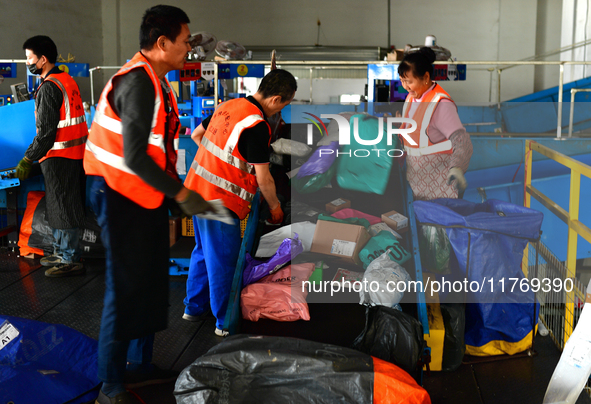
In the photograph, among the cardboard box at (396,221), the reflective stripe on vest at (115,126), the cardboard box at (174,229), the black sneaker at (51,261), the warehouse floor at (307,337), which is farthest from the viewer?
the cardboard box at (174,229)

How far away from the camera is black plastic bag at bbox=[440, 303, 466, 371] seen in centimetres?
262

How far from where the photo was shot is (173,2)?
1477 centimetres

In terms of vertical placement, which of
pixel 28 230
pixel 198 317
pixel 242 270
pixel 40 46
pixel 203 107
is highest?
pixel 40 46

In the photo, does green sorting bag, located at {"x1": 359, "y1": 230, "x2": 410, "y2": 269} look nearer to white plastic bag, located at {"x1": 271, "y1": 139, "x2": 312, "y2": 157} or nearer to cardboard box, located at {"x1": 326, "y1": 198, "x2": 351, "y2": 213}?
cardboard box, located at {"x1": 326, "y1": 198, "x2": 351, "y2": 213}

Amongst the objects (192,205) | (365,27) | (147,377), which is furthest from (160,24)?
(365,27)

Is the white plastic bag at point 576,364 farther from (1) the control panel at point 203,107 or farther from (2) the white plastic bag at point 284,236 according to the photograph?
(1) the control panel at point 203,107

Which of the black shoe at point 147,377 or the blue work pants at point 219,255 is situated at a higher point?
the blue work pants at point 219,255

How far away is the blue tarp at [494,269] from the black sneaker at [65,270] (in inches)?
113

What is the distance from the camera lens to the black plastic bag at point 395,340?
7.63 feet

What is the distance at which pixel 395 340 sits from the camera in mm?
2359

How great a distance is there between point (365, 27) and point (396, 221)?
1255 cm

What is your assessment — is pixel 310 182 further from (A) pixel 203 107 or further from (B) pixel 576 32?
(B) pixel 576 32

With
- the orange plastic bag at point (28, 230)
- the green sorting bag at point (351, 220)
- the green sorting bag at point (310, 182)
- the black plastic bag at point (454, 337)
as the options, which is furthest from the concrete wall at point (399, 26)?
the black plastic bag at point (454, 337)

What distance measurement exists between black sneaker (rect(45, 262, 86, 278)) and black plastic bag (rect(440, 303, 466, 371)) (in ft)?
9.59
